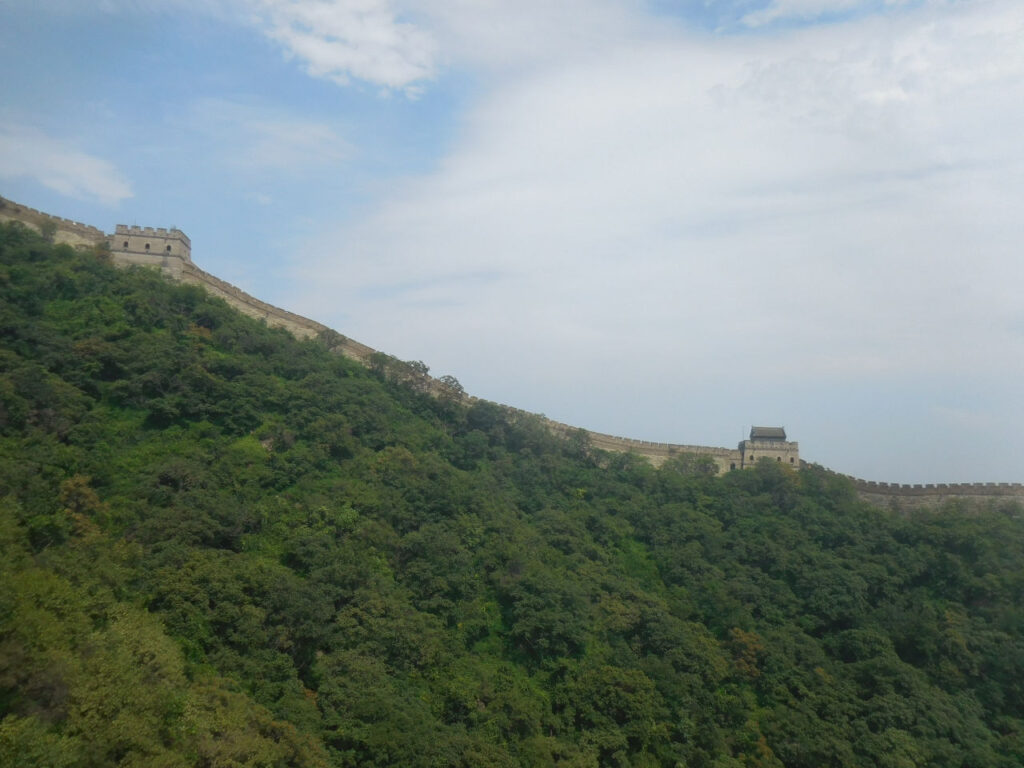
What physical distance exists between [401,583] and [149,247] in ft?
68.7

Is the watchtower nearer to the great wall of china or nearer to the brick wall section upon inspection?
the great wall of china

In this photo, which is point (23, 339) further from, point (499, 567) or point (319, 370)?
point (499, 567)

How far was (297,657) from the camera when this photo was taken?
72.1 feet

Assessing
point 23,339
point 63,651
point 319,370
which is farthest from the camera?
point 319,370

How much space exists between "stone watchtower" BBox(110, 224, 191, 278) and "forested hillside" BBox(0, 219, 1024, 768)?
2.55 m

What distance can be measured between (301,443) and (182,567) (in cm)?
921

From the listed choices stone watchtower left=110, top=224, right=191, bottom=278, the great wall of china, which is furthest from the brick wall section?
stone watchtower left=110, top=224, right=191, bottom=278

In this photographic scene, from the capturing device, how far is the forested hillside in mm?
18125

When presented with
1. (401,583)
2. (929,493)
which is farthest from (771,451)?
(401,583)

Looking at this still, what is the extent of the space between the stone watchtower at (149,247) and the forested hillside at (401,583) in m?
2.55

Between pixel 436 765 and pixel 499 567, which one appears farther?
pixel 499 567

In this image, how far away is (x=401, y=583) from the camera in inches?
1024

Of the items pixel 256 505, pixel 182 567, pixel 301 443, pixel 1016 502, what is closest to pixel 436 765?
pixel 182 567

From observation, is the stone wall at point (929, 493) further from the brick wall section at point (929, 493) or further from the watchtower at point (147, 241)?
the watchtower at point (147, 241)
